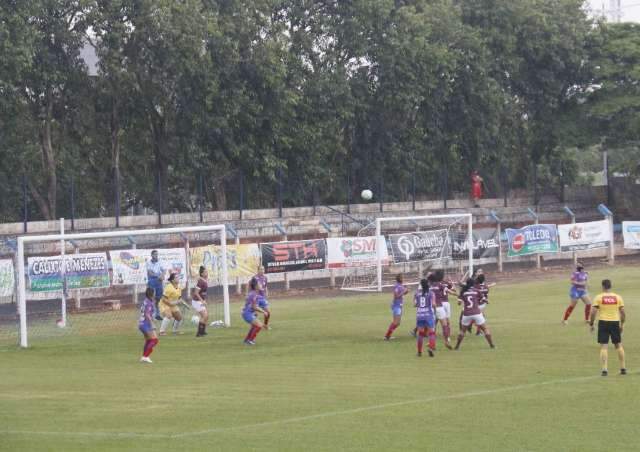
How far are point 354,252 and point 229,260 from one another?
283 inches

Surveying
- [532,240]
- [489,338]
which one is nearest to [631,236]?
[532,240]

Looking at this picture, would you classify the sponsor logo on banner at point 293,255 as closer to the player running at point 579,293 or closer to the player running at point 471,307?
the player running at point 579,293

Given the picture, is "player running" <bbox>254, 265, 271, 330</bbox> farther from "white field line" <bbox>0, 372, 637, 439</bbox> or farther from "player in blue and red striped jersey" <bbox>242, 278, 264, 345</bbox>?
"white field line" <bbox>0, 372, 637, 439</bbox>

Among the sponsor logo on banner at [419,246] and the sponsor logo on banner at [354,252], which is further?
the sponsor logo on banner at [419,246]

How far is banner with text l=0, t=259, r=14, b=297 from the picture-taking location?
33938 mm

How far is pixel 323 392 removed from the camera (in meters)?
21.4

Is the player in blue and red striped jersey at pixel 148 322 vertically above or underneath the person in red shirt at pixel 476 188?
underneath

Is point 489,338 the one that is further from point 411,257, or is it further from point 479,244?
point 479,244

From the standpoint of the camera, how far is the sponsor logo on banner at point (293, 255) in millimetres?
43906

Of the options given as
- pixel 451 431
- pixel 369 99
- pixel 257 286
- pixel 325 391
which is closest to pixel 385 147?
pixel 369 99

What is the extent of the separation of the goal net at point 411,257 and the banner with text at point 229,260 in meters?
4.91

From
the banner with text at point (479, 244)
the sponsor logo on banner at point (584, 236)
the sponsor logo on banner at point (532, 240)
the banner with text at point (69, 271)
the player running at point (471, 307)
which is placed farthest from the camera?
the sponsor logo on banner at point (584, 236)

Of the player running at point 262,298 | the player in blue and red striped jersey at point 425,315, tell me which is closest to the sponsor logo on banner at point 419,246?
the player running at point 262,298

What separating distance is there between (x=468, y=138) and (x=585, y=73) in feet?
32.0
